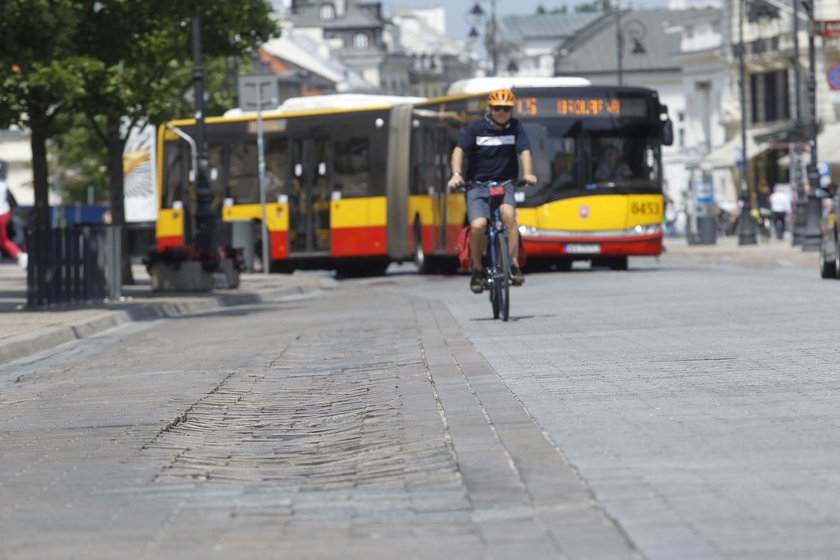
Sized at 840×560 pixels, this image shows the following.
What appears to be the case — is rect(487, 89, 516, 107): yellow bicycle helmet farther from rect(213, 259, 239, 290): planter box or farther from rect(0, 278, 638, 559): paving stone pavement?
rect(213, 259, 239, 290): planter box

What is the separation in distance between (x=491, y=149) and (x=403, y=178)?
794 inches

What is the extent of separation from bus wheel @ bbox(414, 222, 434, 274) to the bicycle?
1898 cm

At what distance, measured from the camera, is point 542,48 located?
187 meters

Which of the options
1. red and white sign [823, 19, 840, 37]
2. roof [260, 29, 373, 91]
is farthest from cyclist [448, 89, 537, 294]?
roof [260, 29, 373, 91]

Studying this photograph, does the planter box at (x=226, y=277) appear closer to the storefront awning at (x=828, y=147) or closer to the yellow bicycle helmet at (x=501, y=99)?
the yellow bicycle helmet at (x=501, y=99)

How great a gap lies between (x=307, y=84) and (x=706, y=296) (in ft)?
429

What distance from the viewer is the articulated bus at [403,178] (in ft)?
109

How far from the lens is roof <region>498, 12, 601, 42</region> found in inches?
7308

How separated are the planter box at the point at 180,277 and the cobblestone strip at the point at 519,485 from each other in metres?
19.5

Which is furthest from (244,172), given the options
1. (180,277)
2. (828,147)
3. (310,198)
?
(828,147)

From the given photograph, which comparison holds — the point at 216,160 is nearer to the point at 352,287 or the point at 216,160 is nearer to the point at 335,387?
the point at 352,287

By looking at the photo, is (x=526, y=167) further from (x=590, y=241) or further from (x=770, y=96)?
(x=770, y=96)

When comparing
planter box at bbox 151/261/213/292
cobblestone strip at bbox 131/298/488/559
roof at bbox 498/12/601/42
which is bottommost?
planter box at bbox 151/261/213/292

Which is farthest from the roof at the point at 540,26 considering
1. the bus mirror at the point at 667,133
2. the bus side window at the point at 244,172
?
the bus mirror at the point at 667,133
